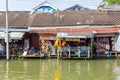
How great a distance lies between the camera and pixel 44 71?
68.5 ft

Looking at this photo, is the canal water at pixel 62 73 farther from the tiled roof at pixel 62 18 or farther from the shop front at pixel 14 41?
the tiled roof at pixel 62 18

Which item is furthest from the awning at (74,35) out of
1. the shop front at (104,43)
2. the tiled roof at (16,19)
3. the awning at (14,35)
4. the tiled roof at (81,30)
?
the tiled roof at (16,19)

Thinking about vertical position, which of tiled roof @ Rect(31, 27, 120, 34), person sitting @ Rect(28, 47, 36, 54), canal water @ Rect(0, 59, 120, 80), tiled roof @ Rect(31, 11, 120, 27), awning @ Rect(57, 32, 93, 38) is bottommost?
canal water @ Rect(0, 59, 120, 80)

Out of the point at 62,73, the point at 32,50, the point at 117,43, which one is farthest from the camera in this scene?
the point at 32,50

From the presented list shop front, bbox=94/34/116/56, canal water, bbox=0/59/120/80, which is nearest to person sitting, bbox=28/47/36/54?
shop front, bbox=94/34/116/56

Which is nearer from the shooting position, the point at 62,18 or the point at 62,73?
the point at 62,73

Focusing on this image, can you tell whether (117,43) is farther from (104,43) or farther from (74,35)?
(74,35)

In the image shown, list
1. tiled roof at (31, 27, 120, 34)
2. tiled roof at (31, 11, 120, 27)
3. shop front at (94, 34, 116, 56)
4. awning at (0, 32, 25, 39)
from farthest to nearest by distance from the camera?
tiled roof at (31, 11, 120, 27) → shop front at (94, 34, 116, 56) → tiled roof at (31, 27, 120, 34) → awning at (0, 32, 25, 39)

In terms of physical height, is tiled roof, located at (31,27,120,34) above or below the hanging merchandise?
above

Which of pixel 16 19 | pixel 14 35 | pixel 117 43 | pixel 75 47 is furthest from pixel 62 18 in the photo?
pixel 117 43

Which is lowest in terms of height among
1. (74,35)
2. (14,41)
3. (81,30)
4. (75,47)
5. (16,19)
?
(75,47)

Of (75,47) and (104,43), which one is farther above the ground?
(104,43)

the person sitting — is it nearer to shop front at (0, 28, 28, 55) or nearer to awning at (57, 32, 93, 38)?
shop front at (0, 28, 28, 55)

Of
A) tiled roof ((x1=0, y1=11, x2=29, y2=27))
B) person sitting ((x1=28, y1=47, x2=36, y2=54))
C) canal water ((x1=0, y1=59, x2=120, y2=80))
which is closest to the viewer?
canal water ((x1=0, y1=59, x2=120, y2=80))
